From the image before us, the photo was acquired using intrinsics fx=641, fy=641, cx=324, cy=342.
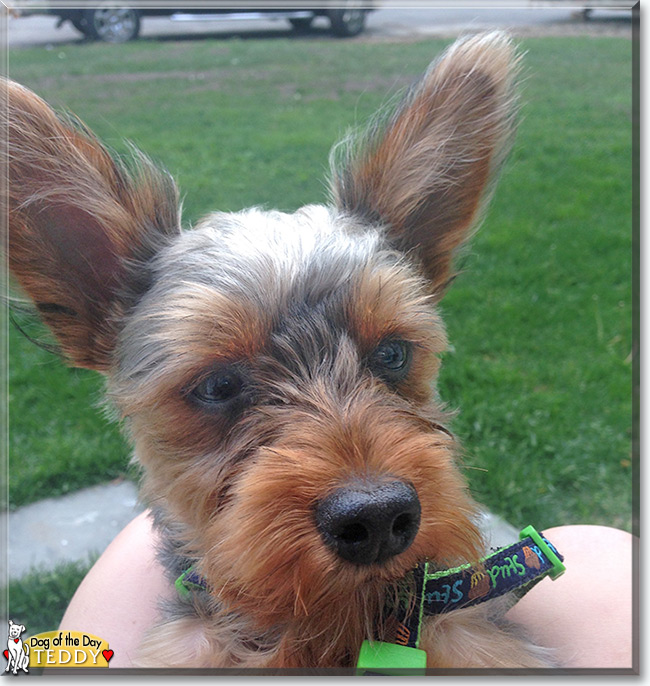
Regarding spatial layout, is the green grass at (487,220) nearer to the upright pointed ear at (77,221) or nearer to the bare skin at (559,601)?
the upright pointed ear at (77,221)

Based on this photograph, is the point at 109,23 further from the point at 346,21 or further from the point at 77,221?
the point at 77,221

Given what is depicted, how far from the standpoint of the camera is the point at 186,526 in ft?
6.75

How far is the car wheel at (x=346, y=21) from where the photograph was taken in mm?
4935

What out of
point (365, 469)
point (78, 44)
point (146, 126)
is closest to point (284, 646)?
point (365, 469)

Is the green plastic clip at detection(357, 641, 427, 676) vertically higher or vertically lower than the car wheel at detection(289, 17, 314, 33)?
lower

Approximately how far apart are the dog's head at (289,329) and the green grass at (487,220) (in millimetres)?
304

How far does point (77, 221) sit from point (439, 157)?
1.26 metres

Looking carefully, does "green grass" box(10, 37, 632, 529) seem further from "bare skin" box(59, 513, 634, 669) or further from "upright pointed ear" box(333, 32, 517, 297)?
"bare skin" box(59, 513, 634, 669)

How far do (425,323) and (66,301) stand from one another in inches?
47.6

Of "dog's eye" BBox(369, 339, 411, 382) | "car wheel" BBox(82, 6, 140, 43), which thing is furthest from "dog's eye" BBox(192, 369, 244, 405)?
"car wheel" BBox(82, 6, 140, 43)

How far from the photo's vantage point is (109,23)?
16.3 ft

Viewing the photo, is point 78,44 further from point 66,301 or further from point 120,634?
point 120,634

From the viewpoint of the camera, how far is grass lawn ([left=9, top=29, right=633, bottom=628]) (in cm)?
429

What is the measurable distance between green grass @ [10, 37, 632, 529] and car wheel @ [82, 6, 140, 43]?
21.5 inches
